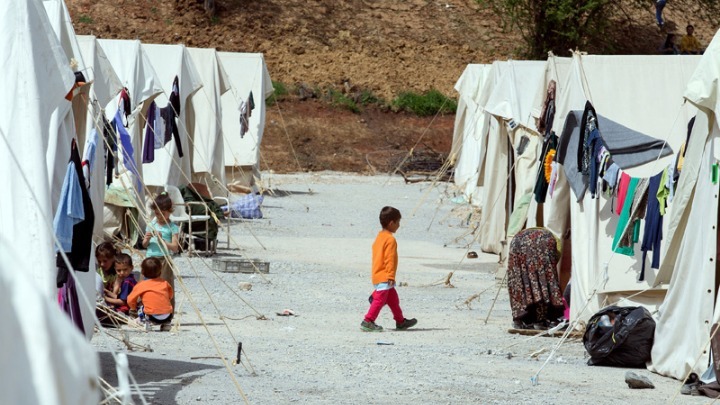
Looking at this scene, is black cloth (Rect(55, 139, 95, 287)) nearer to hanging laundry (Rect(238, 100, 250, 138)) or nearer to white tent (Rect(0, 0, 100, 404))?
white tent (Rect(0, 0, 100, 404))

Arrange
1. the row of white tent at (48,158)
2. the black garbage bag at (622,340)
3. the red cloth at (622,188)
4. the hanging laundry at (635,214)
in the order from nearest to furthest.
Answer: the row of white tent at (48,158) → the black garbage bag at (622,340) → the hanging laundry at (635,214) → the red cloth at (622,188)

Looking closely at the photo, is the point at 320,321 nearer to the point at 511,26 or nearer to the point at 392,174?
the point at 392,174

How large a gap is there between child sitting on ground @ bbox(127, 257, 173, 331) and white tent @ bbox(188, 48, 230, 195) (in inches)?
420

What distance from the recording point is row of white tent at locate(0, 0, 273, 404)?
2.28 metres

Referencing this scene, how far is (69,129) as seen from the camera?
720 cm

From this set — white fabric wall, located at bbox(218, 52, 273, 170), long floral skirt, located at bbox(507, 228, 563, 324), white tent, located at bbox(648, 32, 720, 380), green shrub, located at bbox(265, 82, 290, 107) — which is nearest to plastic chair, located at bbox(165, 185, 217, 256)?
long floral skirt, located at bbox(507, 228, 563, 324)

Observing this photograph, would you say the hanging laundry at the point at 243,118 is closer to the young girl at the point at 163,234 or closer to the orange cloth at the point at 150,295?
the young girl at the point at 163,234

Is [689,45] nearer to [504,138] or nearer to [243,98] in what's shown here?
[243,98]

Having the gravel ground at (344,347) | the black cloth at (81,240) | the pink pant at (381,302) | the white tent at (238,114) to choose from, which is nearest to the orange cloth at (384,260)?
the pink pant at (381,302)

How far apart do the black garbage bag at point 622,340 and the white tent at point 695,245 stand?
0.13 meters

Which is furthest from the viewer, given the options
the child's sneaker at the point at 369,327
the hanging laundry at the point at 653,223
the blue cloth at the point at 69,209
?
the child's sneaker at the point at 369,327

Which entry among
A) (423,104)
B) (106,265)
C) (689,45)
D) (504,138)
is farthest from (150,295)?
(423,104)

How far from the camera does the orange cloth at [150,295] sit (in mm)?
9641

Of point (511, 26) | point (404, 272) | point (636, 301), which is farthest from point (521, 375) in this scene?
point (511, 26)
